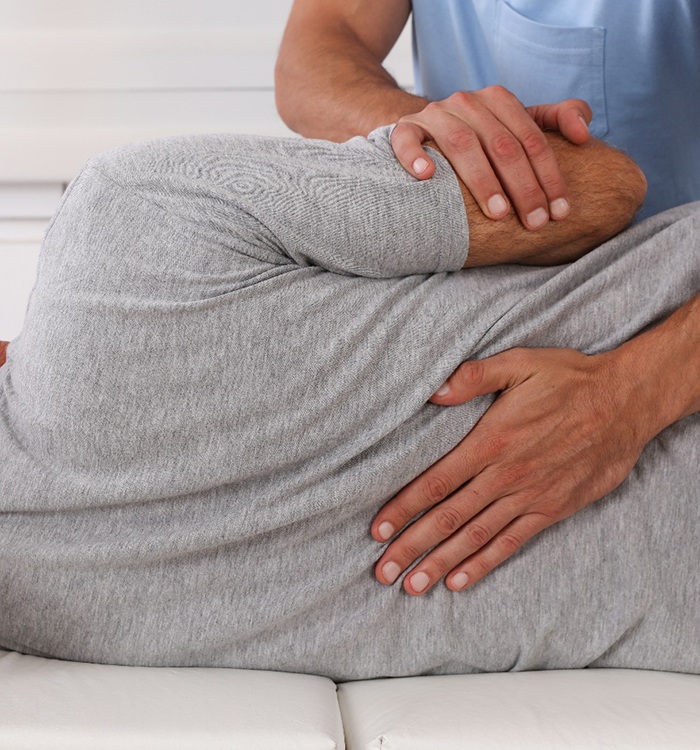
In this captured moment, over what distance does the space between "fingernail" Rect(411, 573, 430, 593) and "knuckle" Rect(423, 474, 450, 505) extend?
72mm

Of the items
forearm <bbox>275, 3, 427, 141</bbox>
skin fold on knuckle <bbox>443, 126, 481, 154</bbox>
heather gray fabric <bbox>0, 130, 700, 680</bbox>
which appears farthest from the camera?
forearm <bbox>275, 3, 427, 141</bbox>

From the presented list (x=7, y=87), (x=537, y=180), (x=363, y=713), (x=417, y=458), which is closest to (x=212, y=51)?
(x=7, y=87)

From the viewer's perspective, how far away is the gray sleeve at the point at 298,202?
85 centimetres

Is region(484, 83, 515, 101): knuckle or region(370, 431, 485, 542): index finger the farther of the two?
region(484, 83, 515, 101): knuckle

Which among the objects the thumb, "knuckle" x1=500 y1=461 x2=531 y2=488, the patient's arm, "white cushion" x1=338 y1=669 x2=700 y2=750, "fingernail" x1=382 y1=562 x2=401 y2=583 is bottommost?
"white cushion" x1=338 y1=669 x2=700 y2=750

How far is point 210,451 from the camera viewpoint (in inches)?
32.2

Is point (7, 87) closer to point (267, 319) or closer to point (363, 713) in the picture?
point (267, 319)

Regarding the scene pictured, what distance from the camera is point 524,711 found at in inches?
30.1

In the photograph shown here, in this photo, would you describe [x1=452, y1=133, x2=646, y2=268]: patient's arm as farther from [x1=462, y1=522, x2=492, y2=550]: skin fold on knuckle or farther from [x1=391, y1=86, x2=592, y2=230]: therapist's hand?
[x1=462, y1=522, x2=492, y2=550]: skin fold on knuckle

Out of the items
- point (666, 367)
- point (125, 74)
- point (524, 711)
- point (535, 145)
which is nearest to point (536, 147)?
point (535, 145)

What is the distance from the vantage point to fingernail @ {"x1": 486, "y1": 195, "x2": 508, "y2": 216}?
894 millimetres

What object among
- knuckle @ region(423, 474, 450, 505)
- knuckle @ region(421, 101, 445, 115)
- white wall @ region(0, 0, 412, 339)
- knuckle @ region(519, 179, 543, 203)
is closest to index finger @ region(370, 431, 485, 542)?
knuckle @ region(423, 474, 450, 505)

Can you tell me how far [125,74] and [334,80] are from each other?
0.94 meters

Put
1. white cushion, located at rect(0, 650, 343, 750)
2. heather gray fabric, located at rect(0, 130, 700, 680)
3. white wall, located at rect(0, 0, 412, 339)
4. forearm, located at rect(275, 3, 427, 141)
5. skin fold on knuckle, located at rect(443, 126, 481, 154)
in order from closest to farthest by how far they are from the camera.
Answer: white cushion, located at rect(0, 650, 343, 750)
heather gray fabric, located at rect(0, 130, 700, 680)
skin fold on knuckle, located at rect(443, 126, 481, 154)
forearm, located at rect(275, 3, 427, 141)
white wall, located at rect(0, 0, 412, 339)
